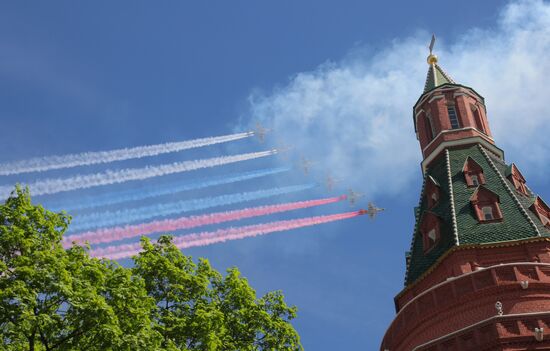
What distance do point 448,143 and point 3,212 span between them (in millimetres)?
26807

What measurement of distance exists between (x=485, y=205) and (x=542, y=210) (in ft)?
11.1

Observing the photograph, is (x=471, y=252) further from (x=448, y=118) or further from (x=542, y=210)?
(x=448, y=118)

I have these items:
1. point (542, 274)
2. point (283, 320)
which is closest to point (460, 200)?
point (542, 274)

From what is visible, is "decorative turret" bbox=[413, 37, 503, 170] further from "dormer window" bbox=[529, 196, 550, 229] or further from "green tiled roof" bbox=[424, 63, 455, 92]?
"dormer window" bbox=[529, 196, 550, 229]

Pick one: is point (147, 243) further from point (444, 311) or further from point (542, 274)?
point (542, 274)

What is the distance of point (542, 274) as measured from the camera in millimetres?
27000

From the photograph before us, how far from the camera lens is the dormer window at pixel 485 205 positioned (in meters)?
31.7

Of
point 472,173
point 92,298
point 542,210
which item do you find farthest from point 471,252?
point 92,298

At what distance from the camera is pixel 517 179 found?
35812 millimetres

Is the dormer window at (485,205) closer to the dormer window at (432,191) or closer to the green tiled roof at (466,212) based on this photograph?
the green tiled roof at (466,212)

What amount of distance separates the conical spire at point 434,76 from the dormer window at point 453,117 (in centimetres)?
233

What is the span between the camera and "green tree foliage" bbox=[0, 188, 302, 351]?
19.0 meters

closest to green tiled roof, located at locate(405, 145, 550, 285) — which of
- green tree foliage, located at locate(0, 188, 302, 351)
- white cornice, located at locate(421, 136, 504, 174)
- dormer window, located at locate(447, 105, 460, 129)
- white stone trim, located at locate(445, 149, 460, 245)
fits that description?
white stone trim, located at locate(445, 149, 460, 245)

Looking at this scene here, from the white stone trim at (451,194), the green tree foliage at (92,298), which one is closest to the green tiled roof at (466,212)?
A: the white stone trim at (451,194)
